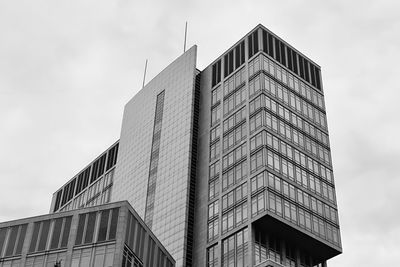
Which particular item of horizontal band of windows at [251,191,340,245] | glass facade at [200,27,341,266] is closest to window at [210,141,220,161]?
glass facade at [200,27,341,266]

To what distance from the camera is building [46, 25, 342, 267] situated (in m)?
109

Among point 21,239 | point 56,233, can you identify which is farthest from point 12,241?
point 56,233

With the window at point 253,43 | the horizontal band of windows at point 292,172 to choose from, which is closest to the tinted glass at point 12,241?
the horizontal band of windows at point 292,172

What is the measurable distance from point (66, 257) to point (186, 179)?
5358 cm

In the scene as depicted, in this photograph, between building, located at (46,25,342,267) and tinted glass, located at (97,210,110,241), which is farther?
building, located at (46,25,342,267)

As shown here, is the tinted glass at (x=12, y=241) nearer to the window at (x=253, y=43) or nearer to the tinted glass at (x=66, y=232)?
the tinted glass at (x=66, y=232)

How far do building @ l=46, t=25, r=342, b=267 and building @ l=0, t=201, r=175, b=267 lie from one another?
3366 cm

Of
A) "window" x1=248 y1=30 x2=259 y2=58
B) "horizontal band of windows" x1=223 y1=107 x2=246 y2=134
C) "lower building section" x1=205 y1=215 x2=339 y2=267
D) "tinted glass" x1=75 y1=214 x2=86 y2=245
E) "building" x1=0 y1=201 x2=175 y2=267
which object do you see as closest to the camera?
"building" x1=0 y1=201 x2=175 y2=267

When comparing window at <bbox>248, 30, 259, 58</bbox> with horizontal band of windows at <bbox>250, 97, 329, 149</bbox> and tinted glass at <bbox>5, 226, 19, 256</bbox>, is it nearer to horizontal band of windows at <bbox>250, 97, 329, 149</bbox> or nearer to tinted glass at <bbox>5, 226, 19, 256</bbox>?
horizontal band of windows at <bbox>250, 97, 329, 149</bbox>

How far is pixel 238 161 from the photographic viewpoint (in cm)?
11644

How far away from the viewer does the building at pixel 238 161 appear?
10869 centimetres

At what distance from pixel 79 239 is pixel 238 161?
49808mm

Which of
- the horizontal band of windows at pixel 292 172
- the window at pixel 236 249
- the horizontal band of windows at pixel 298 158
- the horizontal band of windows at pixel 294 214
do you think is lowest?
the window at pixel 236 249

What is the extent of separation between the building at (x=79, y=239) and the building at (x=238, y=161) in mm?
33658
